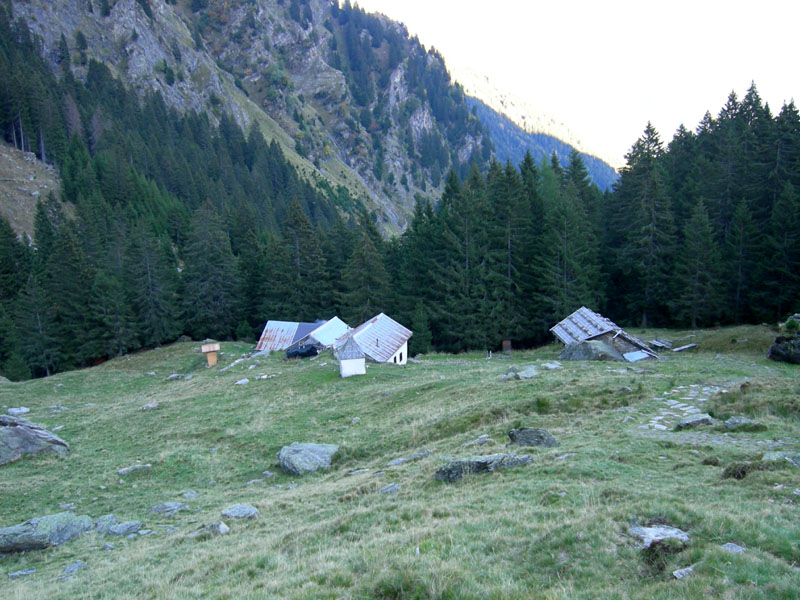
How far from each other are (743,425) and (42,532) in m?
19.6

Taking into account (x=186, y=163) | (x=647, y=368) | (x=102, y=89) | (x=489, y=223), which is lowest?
(x=647, y=368)

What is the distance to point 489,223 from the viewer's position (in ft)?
161

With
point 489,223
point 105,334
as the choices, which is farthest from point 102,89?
point 489,223

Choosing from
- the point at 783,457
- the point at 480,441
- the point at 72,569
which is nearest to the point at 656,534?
the point at 783,457

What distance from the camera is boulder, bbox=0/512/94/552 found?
13406 millimetres

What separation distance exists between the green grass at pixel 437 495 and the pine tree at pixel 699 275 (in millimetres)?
16327

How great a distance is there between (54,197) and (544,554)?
3976 inches

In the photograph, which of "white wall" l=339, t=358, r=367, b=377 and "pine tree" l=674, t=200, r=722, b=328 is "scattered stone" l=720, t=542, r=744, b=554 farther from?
"pine tree" l=674, t=200, r=722, b=328

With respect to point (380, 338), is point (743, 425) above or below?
below

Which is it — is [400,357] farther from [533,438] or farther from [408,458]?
[533,438]

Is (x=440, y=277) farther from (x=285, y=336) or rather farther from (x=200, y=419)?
(x=200, y=419)

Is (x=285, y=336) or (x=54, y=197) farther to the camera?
(x=54, y=197)

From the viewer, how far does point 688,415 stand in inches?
629

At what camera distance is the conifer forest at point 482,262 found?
149ft
